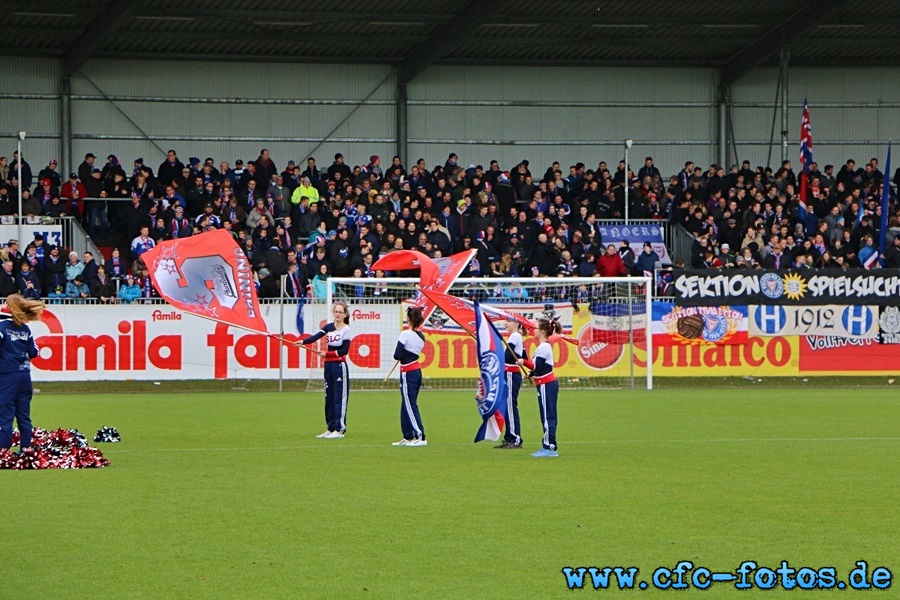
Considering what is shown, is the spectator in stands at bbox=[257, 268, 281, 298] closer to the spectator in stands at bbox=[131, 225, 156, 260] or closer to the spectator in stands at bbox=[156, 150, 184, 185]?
the spectator in stands at bbox=[131, 225, 156, 260]

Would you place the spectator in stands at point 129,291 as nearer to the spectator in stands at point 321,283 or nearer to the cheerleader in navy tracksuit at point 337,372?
the spectator in stands at point 321,283

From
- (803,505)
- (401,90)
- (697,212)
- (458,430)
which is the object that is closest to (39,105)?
(401,90)

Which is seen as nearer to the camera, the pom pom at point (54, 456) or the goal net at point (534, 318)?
the pom pom at point (54, 456)

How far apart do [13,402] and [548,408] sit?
620cm

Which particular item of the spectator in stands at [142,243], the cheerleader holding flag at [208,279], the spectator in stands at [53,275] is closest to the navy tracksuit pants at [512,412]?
the cheerleader holding flag at [208,279]

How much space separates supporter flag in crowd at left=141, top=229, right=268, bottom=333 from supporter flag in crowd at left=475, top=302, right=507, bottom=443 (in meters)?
3.43

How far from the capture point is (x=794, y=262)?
36469 mm

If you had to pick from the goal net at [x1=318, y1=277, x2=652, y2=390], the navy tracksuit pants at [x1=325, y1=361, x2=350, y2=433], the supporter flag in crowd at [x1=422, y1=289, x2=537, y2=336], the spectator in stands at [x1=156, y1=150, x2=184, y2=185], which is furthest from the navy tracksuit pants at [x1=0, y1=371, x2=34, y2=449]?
the spectator in stands at [x1=156, y1=150, x2=184, y2=185]

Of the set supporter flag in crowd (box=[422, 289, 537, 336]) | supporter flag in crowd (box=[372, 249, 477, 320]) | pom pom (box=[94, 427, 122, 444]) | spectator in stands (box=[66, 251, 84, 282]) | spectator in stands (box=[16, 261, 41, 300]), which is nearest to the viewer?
pom pom (box=[94, 427, 122, 444])

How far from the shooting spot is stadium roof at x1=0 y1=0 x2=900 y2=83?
130ft

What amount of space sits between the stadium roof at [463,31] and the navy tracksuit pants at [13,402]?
22876 millimetres

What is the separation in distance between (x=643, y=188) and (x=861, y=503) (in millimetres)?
30028

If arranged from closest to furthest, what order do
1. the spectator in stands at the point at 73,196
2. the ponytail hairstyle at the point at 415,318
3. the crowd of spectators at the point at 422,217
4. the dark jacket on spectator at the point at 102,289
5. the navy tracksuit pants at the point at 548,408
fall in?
the navy tracksuit pants at the point at 548,408 < the ponytail hairstyle at the point at 415,318 < the dark jacket on spectator at the point at 102,289 < the crowd of spectators at the point at 422,217 < the spectator in stands at the point at 73,196

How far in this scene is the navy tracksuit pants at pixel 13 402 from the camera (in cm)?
1506
